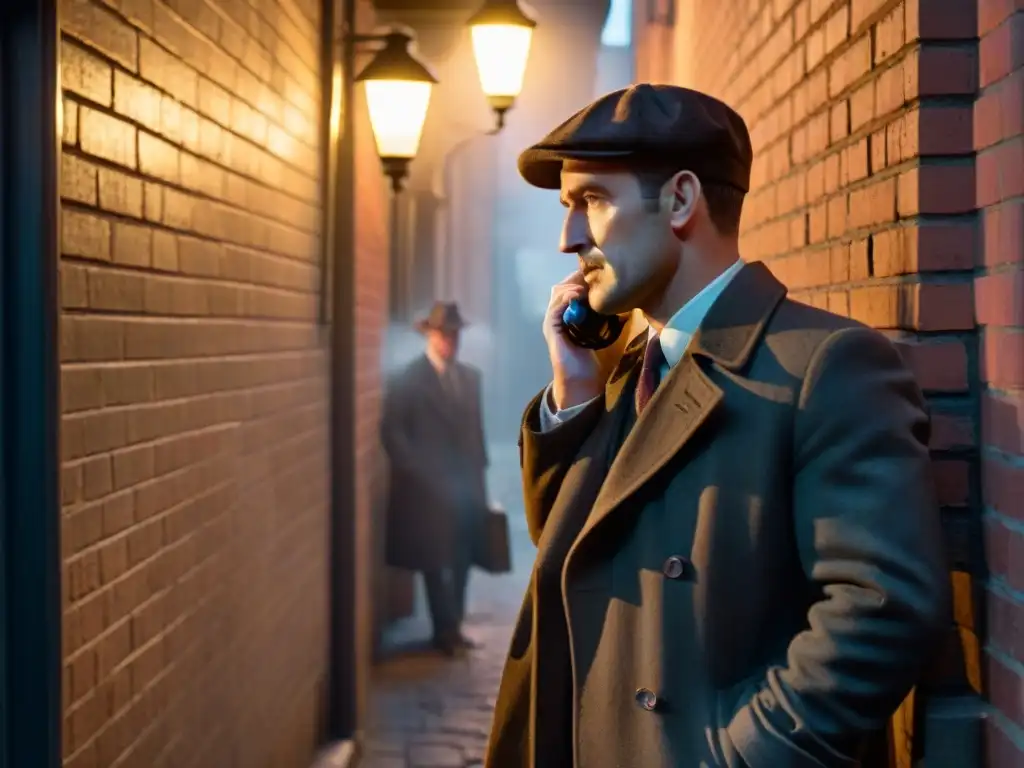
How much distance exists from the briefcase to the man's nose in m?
7.03

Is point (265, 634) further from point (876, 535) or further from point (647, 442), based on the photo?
point (876, 535)

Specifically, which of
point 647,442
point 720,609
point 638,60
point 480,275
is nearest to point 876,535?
point 720,609

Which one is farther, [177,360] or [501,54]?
[501,54]

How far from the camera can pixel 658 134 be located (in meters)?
1.96

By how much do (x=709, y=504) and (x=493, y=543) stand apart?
288 inches

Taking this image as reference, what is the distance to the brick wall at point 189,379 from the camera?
8.93ft

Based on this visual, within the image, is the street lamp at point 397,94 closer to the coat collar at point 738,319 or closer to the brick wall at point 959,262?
the brick wall at point 959,262

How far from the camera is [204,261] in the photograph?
3682 millimetres

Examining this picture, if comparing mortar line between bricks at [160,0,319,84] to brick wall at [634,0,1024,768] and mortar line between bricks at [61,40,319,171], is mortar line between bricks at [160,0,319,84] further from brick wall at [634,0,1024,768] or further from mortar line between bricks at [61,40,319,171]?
brick wall at [634,0,1024,768]

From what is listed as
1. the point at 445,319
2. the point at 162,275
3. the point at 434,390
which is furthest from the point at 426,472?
the point at 162,275

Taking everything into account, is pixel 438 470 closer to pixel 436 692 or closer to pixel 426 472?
pixel 426 472

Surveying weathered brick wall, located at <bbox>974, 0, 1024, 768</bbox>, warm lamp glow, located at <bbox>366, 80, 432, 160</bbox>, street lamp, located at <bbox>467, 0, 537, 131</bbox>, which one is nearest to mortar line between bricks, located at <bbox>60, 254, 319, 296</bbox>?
warm lamp glow, located at <bbox>366, 80, 432, 160</bbox>

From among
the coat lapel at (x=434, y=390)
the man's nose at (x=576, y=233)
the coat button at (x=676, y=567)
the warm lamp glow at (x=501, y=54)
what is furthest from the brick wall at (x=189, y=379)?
the coat lapel at (x=434, y=390)

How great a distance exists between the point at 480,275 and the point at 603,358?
2122cm
